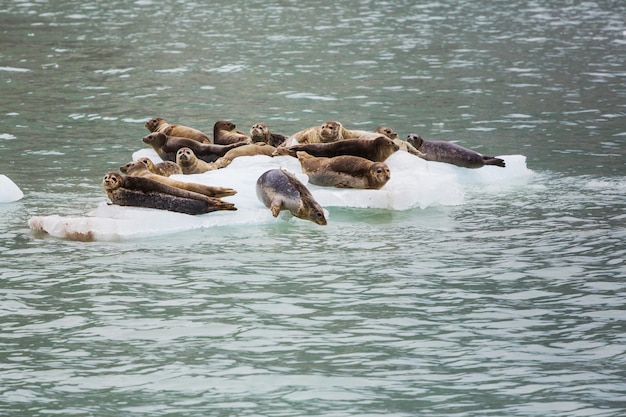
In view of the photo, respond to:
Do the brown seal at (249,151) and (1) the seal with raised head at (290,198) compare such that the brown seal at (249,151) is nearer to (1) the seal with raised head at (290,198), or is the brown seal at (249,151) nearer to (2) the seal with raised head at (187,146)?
(2) the seal with raised head at (187,146)

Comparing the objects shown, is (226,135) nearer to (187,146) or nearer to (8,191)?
(187,146)

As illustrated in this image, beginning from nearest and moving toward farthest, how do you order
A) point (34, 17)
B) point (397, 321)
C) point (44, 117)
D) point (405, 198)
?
1. point (397, 321)
2. point (405, 198)
3. point (44, 117)
4. point (34, 17)

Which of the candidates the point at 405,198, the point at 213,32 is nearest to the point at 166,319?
the point at 405,198

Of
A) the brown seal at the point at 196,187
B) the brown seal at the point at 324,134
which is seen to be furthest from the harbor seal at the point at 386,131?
the brown seal at the point at 196,187

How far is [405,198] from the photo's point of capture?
13.9 metres

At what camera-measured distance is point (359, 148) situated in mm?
14633

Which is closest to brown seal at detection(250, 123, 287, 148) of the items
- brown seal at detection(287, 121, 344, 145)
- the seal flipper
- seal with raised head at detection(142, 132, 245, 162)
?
seal with raised head at detection(142, 132, 245, 162)

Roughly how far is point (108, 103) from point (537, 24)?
16.3 meters

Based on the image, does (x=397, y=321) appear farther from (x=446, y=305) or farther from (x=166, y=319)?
(x=166, y=319)

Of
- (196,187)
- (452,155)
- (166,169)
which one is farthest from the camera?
(452,155)

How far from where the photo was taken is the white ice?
14.4m

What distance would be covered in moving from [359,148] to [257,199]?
1.61 meters

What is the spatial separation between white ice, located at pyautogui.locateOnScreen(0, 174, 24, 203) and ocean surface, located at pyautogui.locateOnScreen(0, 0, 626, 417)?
36cm

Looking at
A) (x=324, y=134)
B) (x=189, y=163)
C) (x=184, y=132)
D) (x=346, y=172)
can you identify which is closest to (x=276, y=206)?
(x=346, y=172)
